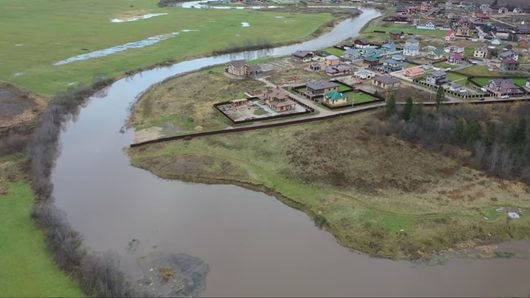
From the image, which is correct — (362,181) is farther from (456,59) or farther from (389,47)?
(389,47)

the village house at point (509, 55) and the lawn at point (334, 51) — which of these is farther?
the lawn at point (334, 51)

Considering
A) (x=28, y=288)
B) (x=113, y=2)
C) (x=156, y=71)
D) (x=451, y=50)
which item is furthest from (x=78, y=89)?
(x=113, y=2)

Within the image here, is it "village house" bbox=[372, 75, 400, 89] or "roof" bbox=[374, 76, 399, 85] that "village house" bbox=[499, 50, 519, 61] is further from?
"roof" bbox=[374, 76, 399, 85]

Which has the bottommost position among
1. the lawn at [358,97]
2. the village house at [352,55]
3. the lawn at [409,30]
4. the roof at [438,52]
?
the lawn at [358,97]

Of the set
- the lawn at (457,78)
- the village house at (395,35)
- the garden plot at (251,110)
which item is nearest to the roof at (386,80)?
the lawn at (457,78)

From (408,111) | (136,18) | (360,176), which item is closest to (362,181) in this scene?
(360,176)

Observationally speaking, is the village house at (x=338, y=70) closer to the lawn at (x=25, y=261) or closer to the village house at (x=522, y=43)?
the village house at (x=522, y=43)

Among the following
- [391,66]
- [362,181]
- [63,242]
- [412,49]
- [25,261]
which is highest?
[412,49]
